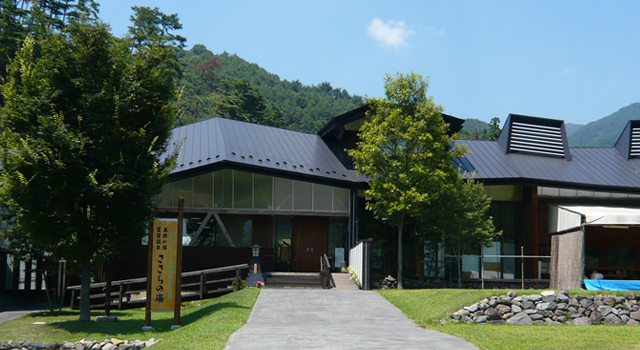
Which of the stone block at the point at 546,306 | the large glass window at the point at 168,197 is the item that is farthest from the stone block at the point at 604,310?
the large glass window at the point at 168,197

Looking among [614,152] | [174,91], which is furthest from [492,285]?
[174,91]

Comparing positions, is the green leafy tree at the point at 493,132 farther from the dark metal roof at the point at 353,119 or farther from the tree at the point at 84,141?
the tree at the point at 84,141

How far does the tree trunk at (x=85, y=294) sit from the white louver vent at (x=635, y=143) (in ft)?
97.7

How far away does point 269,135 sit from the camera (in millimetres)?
33062

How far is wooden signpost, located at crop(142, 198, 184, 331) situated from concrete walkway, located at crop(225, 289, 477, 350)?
2.21 meters

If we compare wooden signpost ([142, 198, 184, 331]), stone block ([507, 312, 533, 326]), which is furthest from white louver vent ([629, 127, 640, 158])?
wooden signpost ([142, 198, 184, 331])

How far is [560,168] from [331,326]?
74.8 ft

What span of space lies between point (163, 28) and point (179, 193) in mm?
47751

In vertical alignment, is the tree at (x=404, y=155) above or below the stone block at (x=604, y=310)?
above

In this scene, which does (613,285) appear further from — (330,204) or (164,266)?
(330,204)

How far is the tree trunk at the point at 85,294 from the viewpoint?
17.9 m

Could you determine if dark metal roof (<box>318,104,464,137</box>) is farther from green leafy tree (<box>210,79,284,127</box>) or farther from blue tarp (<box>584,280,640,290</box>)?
green leafy tree (<box>210,79,284,127</box>)

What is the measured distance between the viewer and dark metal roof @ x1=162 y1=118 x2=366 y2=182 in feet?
90.6

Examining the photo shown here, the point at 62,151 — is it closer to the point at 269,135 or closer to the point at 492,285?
the point at 269,135
